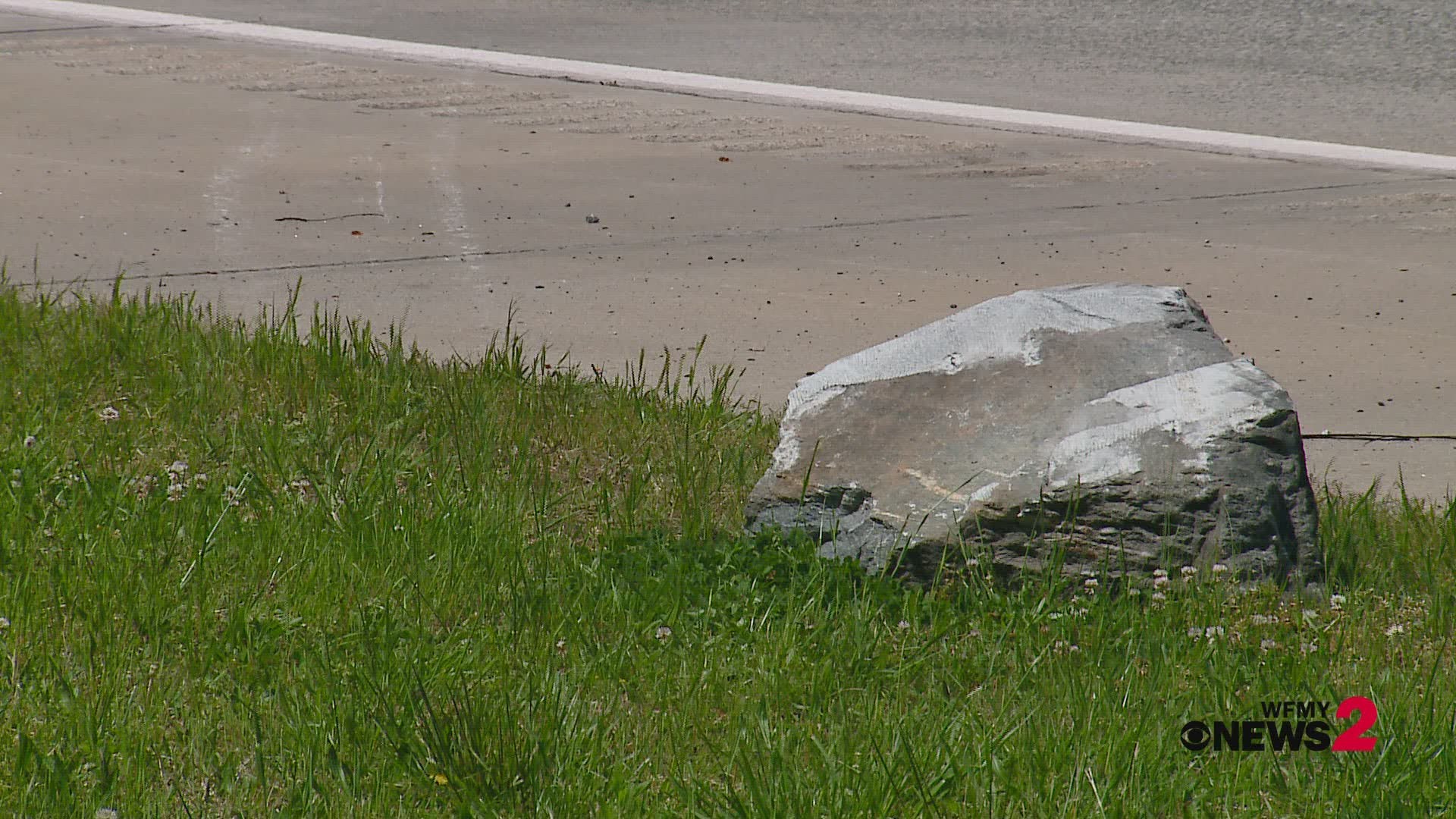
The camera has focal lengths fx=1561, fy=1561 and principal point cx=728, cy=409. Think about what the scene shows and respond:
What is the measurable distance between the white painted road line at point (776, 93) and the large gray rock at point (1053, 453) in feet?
13.7

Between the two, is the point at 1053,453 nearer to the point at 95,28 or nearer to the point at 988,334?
the point at 988,334

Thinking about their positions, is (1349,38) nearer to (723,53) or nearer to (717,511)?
(723,53)

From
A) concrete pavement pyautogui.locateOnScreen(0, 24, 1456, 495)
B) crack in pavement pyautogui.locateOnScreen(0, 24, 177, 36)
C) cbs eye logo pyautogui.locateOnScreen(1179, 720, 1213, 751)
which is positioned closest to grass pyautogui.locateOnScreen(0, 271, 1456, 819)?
cbs eye logo pyautogui.locateOnScreen(1179, 720, 1213, 751)

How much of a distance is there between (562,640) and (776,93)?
6.12 meters

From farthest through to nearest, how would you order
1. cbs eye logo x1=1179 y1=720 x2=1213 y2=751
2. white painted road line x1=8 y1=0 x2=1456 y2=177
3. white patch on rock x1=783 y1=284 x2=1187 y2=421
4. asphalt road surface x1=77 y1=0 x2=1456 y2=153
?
asphalt road surface x1=77 y1=0 x2=1456 y2=153
white painted road line x1=8 y1=0 x2=1456 y2=177
white patch on rock x1=783 y1=284 x2=1187 y2=421
cbs eye logo x1=1179 y1=720 x2=1213 y2=751

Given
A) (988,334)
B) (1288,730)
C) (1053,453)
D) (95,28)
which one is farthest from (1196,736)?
(95,28)

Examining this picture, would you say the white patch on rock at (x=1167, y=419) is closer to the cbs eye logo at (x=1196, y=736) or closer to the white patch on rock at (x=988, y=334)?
the white patch on rock at (x=988, y=334)

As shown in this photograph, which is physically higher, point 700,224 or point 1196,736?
point 700,224

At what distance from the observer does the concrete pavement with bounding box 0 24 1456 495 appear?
509 centimetres

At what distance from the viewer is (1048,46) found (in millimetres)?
10211

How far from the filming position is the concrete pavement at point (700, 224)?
5086 mm

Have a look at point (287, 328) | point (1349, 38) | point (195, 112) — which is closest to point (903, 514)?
point (287, 328)

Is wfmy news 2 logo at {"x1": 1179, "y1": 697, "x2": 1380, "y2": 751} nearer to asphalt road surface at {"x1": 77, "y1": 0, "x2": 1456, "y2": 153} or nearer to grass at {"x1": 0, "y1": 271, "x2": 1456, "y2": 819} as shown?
grass at {"x1": 0, "y1": 271, "x2": 1456, "y2": 819}

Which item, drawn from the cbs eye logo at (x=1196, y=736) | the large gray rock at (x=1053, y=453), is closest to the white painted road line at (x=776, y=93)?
the large gray rock at (x=1053, y=453)
